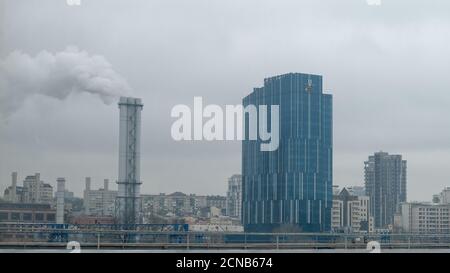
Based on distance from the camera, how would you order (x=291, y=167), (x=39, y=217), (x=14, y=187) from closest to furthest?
(x=14, y=187) < (x=39, y=217) < (x=291, y=167)

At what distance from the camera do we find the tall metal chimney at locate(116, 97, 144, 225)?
854 centimetres

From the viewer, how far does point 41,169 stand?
8445 millimetres

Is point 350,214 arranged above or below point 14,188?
below

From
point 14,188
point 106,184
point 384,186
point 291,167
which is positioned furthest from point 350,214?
point 14,188

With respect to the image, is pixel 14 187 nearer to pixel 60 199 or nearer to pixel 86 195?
pixel 60 199

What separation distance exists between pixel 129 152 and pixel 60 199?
0.55 meters

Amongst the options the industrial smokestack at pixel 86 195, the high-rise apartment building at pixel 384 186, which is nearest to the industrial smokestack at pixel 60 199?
the industrial smokestack at pixel 86 195

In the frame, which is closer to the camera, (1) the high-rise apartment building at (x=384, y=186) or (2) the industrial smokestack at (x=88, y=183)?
(2) the industrial smokestack at (x=88, y=183)

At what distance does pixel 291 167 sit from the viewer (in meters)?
8.79

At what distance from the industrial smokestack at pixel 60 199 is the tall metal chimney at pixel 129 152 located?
36 cm

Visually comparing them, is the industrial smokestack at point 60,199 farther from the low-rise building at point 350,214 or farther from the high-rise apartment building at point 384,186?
the high-rise apartment building at point 384,186

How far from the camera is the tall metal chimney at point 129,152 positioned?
8.54m

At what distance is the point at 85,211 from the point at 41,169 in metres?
0.41
